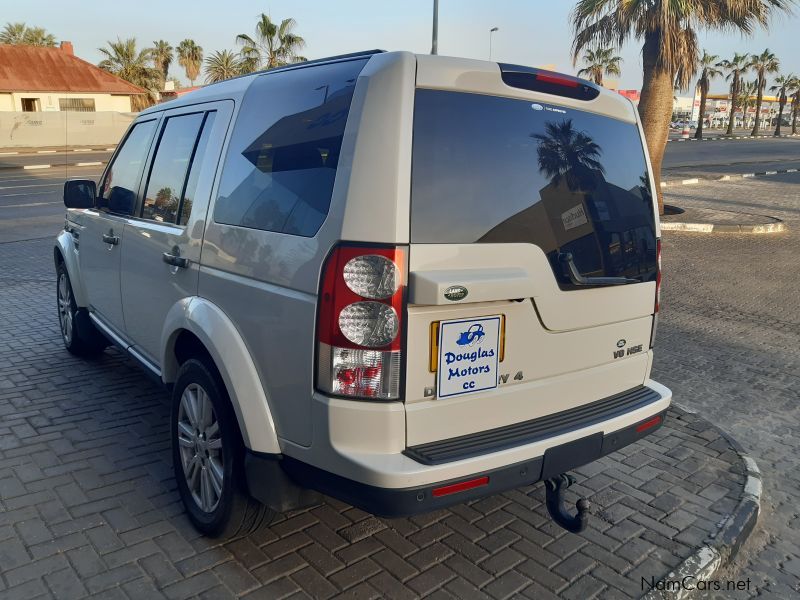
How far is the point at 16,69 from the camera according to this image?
4181cm

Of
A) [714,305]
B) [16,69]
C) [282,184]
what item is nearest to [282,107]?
[282,184]

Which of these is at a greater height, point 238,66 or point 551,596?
point 238,66

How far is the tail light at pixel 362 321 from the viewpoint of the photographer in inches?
94.7

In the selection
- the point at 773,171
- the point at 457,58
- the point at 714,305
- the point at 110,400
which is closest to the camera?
the point at 457,58

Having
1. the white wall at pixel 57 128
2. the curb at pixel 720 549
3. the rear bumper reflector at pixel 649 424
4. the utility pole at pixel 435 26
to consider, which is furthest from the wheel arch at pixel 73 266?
the white wall at pixel 57 128

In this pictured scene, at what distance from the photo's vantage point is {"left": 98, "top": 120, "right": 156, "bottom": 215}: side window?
4.28 metres

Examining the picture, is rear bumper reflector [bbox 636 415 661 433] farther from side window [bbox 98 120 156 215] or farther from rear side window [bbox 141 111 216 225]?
side window [bbox 98 120 156 215]

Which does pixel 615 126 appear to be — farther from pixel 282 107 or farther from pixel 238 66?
pixel 238 66

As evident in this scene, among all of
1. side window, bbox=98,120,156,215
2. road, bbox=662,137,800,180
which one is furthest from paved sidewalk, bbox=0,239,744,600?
road, bbox=662,137,800,180

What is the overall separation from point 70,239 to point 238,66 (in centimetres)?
4510

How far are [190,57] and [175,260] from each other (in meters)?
62.5

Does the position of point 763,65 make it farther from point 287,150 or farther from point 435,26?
point 287,150

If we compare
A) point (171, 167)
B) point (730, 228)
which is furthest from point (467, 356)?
point (730, 228)

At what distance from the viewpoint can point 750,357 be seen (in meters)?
6.09
